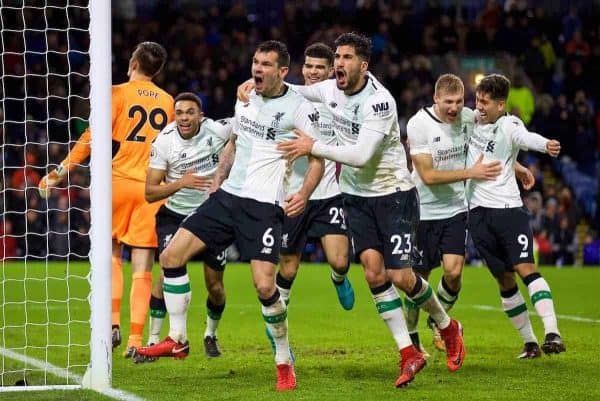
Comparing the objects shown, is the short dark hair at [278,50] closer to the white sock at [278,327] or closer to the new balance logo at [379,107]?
the new balance logo at [379,107]

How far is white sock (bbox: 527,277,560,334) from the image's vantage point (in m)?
9.16

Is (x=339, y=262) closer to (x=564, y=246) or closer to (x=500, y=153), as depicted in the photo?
(x=500, y=153)

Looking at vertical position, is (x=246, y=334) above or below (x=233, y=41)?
below

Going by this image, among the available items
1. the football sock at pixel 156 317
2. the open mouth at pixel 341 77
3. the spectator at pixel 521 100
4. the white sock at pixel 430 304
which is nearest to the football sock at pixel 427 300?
the white sock at pixel 430 304

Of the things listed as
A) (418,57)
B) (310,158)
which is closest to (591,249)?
(418,57)

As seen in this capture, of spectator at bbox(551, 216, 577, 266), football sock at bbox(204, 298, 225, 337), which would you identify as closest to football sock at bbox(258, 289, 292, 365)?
football sock at bbox(204, 298, 225, 337)

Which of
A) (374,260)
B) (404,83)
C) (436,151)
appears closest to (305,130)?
(374,260)

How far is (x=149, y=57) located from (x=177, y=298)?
7.74ft

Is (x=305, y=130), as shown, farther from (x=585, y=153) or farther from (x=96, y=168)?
(x=585, y=153)

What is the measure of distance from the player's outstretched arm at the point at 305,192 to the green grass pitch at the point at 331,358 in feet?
3.98

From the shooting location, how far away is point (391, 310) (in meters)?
8.03

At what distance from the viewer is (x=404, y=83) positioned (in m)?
24.5

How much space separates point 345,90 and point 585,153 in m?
16.8

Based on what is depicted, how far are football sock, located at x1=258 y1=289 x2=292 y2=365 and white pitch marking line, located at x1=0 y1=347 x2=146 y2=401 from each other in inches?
41.6
